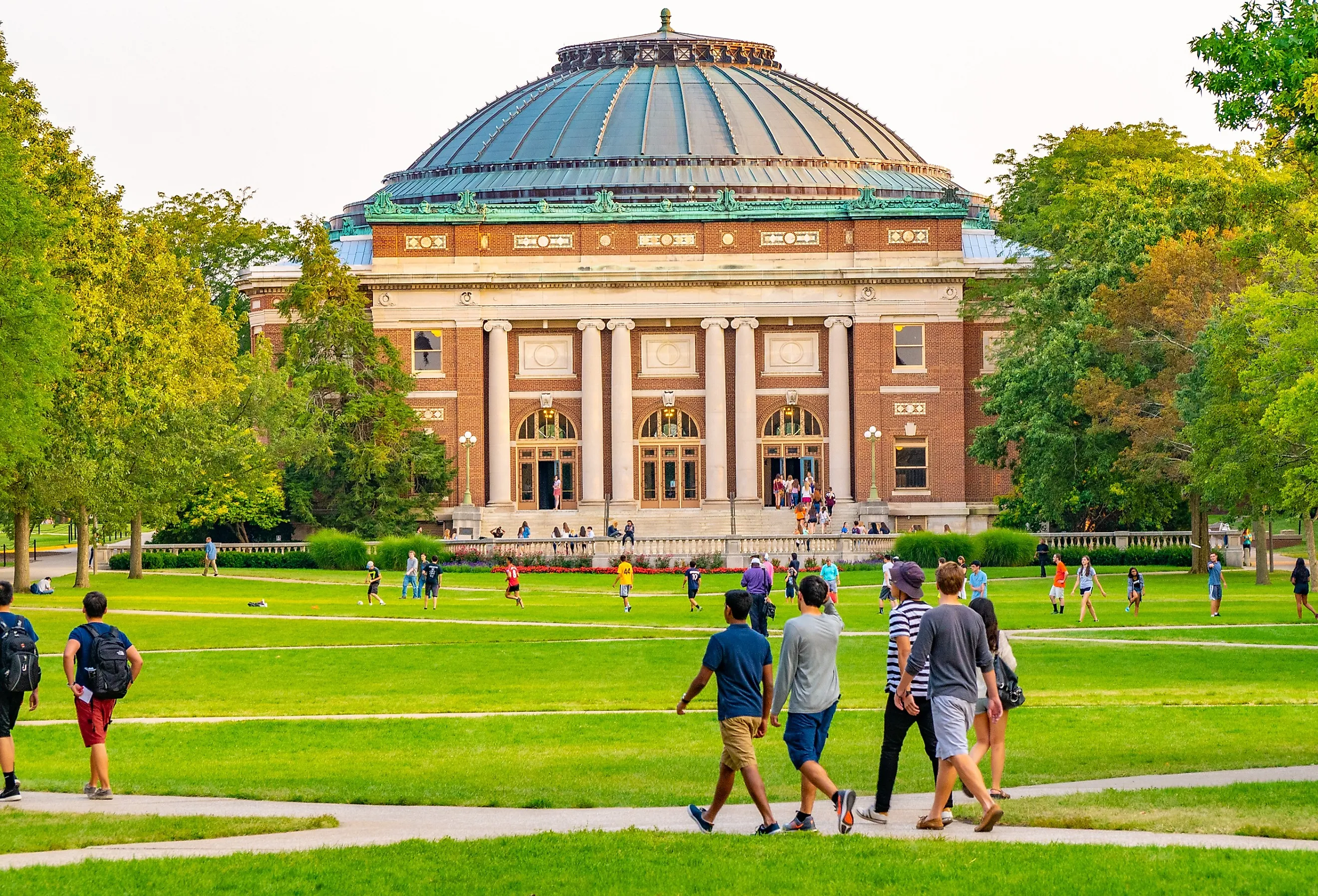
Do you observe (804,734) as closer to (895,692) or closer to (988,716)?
(895,692)

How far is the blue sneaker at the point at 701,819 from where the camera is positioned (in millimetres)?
16312

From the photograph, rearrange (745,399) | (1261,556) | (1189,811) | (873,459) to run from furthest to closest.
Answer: (745,399) → (873,459) → (1261,556) → (1189,811)

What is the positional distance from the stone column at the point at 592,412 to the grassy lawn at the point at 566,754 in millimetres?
59072

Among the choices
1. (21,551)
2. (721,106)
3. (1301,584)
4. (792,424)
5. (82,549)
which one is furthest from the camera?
(721,106)

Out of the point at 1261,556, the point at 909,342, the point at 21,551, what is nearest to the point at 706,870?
the point at 21,551

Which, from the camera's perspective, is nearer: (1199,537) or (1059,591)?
(1059,591)

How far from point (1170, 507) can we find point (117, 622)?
36.9 meters

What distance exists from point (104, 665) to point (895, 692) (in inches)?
303

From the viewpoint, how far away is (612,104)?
102m

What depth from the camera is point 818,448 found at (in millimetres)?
88500

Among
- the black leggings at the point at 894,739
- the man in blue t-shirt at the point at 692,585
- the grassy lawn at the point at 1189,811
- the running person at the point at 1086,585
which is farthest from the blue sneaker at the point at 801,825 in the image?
the man in blue t-shirt at the point at 692,585

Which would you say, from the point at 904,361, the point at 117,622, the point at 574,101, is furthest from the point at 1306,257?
the point at 574,101

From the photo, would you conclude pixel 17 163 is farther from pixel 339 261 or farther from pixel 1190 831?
pixel 339 261

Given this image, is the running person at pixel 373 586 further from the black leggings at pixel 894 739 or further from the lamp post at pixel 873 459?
the lamp post at pixel 873 459
